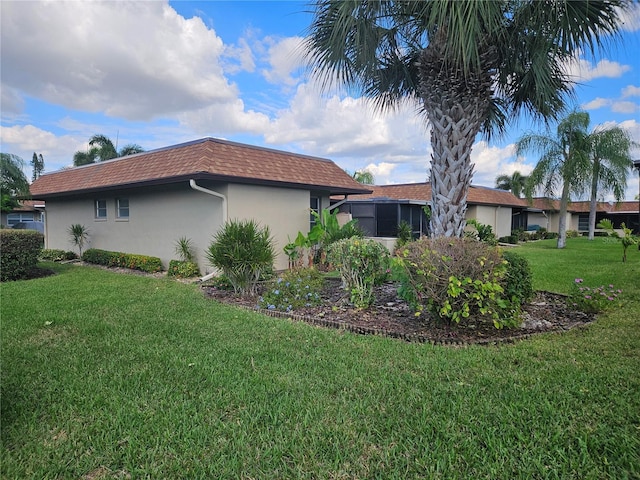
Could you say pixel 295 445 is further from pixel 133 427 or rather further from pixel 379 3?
pixel 379 3

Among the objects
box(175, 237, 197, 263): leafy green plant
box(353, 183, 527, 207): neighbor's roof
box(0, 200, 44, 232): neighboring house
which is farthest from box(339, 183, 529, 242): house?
box(0, 200, 44, 232): neighboring house

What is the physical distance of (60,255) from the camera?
16219mm

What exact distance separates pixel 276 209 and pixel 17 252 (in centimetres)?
792

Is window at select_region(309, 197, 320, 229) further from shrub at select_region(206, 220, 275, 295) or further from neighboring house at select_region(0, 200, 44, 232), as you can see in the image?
neighboring house at select_region(0, 200, 44, 232)

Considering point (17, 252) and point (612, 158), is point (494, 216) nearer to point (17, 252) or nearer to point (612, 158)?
point (612, 158)

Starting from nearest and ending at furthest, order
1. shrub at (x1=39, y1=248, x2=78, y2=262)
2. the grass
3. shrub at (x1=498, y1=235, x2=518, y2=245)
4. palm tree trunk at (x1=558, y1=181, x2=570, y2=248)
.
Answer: the grass
shrub at (x1=39, y1=248, x2=78, y2=262)
palm tree trunk at (x1=558, y1=181, x2=570, y2=248)
shrub at (x1=498, y1=235, x2=518, y2=245)

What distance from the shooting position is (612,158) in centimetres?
2261

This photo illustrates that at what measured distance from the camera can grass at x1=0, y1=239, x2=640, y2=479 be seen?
2.62 metres

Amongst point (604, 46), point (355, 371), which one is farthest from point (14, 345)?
point (604, 46)

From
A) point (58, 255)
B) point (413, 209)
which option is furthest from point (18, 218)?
point (413, 209)

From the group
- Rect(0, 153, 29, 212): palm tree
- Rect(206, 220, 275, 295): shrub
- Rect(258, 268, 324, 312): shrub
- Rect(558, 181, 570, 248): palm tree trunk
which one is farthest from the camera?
Rect(558, 181, 570, 248): palm tree trunk

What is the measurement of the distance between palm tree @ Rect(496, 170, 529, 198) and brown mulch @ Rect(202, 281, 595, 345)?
1436 inches

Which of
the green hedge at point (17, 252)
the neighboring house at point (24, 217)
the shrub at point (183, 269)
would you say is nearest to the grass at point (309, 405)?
the shrub at point (183, 269)

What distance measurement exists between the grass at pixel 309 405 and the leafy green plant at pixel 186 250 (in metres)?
5.81
